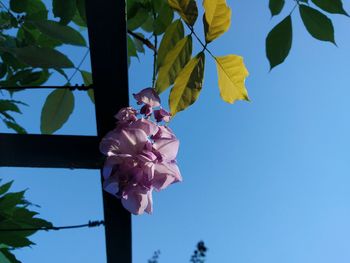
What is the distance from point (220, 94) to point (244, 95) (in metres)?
0.03

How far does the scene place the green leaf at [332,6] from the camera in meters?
0.66

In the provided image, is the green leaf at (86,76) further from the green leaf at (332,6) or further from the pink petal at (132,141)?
the green leaf at (332,6)

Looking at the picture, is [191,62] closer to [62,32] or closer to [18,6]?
[62,32]

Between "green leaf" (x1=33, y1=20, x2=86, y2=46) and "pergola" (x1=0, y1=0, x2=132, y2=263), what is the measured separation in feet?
0.24

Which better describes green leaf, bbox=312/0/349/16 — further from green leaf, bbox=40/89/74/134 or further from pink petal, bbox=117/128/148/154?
green leaf, bbox=40/89/74/134

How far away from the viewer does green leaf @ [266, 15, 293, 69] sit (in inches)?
26.9

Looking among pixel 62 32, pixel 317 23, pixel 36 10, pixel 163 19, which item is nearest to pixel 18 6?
pixel 36 10

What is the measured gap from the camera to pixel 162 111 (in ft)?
2.06

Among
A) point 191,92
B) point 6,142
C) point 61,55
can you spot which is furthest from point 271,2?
point 6,142

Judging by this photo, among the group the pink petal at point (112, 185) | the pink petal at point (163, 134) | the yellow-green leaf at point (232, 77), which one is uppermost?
the yellow-green leaf at point (232, 77)

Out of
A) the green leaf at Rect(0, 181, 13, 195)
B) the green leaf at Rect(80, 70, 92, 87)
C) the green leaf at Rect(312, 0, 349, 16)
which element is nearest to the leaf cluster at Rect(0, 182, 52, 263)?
the green leaf at Rect(0, 181, 13, 195)

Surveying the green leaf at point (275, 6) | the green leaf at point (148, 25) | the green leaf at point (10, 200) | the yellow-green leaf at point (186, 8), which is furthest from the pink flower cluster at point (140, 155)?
the green leaf at point (10, 200)

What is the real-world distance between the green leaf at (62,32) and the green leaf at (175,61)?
166 mm

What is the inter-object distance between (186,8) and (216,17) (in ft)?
0.13
